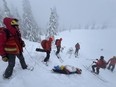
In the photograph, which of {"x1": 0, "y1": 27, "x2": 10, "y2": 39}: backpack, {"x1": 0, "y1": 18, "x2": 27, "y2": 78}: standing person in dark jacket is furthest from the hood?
{"x1": 0, "y1": 27, "x2": 10, "y2": 39}: backpack

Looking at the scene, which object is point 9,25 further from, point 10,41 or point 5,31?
point 10,41

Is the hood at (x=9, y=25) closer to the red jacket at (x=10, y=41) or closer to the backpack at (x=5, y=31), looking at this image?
the red jacket at (x=10, y=41)

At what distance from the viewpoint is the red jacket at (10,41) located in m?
4.80

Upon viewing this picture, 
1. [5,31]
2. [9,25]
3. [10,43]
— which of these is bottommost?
[10,43]

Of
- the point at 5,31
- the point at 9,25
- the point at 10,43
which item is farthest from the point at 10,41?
the point at 9,25

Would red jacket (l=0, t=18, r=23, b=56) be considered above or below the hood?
below

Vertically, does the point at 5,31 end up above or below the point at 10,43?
above

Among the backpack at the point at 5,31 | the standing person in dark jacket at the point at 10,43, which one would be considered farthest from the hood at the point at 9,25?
the backpack at the point at 5,31

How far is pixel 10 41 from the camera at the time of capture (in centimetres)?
512

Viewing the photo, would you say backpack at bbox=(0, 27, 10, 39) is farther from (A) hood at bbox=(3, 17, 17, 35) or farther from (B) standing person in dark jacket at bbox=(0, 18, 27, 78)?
(A) hood at bbox=(3, 17, 17, 35)

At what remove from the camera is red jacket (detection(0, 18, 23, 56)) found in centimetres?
480

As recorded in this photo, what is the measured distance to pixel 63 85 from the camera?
565 cm

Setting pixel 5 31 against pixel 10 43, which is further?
pixel 10 43

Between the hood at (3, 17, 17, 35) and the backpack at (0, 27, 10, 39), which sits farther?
the hood at (3, 17, 17, 35)
